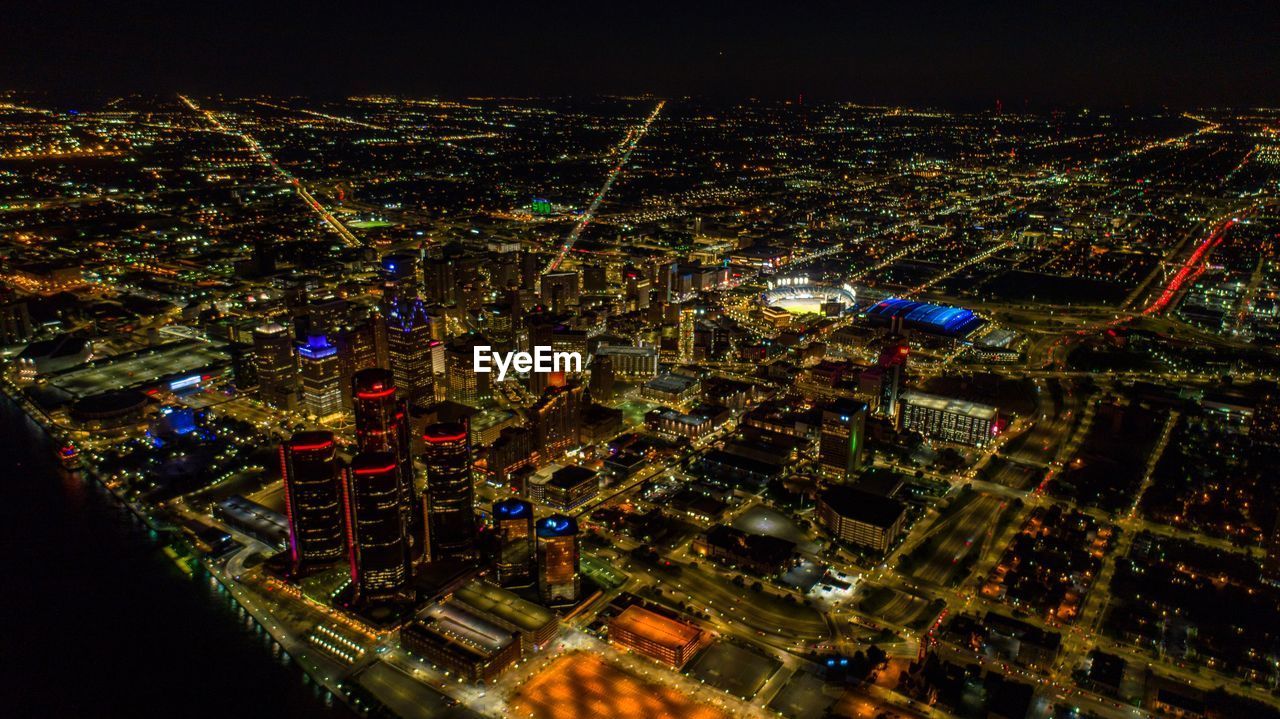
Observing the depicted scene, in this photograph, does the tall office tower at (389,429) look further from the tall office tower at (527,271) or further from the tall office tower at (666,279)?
the tall office tower at (527,271)

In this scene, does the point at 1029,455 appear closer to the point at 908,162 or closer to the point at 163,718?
the point at 163,718

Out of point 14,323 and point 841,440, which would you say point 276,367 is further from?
point 841,440

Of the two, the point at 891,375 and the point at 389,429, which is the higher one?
the point at 389,429

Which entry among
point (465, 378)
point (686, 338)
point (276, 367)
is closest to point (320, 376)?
point (276, 367)

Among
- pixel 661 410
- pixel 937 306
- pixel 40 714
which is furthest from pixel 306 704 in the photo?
pixel 937 306

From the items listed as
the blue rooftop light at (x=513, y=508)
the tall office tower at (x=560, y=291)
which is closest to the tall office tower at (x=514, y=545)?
the blue rooftop light at (x=513, y=508)

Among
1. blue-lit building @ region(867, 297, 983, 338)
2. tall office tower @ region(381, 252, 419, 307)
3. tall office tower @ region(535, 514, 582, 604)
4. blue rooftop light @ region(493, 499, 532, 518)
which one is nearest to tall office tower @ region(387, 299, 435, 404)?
blue rooftop light @ region(493, 499, 532, 518)
